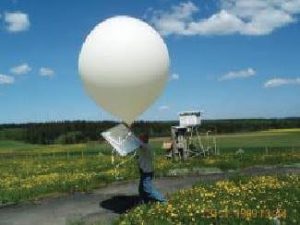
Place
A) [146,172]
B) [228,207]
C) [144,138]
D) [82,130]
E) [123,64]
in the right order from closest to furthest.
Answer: [123,64] < [228,207] < [144,138] < [146,172] < [82,130]

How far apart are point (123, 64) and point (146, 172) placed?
4595mm

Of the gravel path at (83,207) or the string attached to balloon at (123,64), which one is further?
the gravel path at (83,207)

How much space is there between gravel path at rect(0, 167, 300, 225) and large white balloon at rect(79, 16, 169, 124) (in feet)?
10.6

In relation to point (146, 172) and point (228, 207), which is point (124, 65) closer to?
point (228, 207)

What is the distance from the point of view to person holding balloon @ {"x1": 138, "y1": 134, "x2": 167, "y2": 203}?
57.5 feet

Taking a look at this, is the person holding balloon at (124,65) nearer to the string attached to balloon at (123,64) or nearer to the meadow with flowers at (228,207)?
the string attached to balloon at (123,64)

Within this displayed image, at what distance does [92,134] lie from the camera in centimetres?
12294

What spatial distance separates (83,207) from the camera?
1916 centimetres

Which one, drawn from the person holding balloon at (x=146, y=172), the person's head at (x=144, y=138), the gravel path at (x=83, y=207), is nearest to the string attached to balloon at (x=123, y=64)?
the person's head at (x=144, y=138)

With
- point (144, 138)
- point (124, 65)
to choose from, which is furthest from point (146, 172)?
point (124, 65)

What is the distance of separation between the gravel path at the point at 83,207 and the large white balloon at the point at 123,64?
3.23 metres

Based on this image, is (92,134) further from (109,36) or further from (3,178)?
(109,36)

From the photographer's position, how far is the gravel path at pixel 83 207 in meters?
17.0

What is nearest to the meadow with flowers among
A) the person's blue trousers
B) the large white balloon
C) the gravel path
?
the person's blue trousers
